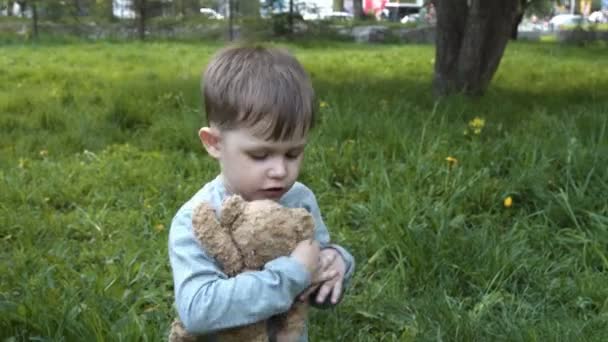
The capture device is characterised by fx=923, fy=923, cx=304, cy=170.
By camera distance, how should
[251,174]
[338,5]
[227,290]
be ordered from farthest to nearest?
1. [338,5]
2. [251,174]
3. [227,290]

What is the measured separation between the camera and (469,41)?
7.53m

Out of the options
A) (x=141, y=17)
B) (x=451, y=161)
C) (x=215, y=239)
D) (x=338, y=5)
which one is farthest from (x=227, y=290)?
(x=338, y=5)

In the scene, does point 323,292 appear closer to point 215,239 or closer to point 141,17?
point 215,239

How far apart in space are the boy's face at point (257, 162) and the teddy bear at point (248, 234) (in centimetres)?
4

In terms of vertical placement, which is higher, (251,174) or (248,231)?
(251,174)

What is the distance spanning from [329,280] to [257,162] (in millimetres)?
302

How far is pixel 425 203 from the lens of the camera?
12.9ft

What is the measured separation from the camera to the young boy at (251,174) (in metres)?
1.80

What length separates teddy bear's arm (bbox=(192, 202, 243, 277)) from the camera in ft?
6.01

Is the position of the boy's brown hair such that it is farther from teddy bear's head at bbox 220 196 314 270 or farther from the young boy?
teddy bear's head at bbox 220 196 314 270

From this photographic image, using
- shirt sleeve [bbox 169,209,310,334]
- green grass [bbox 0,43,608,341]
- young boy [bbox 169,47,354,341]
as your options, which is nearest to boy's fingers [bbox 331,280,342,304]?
young boy [bbox 169,47,354,341]

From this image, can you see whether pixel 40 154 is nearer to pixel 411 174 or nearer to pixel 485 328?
pixel 411 174

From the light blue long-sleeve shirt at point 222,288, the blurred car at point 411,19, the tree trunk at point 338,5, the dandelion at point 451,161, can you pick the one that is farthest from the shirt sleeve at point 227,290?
the tree trunk at point 338,5

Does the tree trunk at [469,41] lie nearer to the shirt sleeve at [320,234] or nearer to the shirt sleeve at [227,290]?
the shirt sleeve at [320,234]
